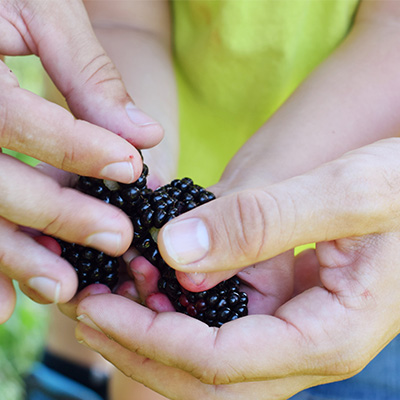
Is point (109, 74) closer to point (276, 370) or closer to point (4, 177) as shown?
point (4, 177)

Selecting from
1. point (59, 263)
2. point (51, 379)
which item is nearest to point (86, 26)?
point (59, 263)

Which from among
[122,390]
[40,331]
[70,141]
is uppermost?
[70,141]

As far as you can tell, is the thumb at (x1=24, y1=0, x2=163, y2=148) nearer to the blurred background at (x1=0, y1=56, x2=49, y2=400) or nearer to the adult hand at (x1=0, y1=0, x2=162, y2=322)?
the adult hand at (x1=0, y1=0, x2=162, y2=322)

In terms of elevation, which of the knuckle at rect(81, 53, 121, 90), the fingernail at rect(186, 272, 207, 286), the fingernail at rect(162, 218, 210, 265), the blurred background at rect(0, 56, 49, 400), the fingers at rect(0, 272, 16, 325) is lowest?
the blurred background at rect(0, 56, 49, 400)

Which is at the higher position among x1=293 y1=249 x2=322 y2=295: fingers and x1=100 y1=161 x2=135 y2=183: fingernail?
x1=100 y1=161 x2=135 y2=183: fingernail

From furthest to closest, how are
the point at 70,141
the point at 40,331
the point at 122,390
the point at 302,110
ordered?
1. the point at 40,331
2. the point at 122,390
3. the point at 302,110
4. the point at 70,141

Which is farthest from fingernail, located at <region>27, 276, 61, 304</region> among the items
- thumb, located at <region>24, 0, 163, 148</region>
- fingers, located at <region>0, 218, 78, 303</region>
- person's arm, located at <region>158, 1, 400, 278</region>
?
person's arm, located at <region>158, 1, 400, 278</region>

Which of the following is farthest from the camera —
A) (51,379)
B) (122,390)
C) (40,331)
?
(40,331)

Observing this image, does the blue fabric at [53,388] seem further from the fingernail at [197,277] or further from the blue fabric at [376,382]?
the fingernail at [197,277]
